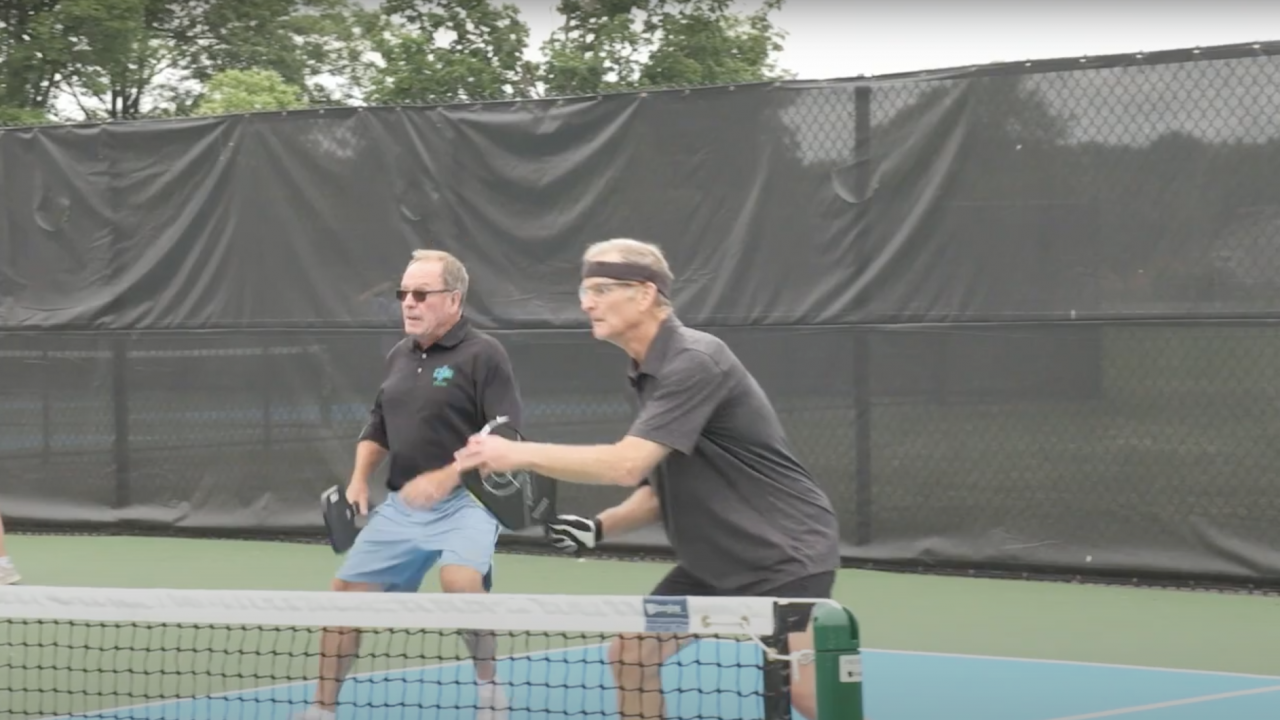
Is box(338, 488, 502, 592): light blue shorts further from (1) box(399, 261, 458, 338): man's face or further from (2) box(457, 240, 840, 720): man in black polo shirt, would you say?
(2) box(457, 240, 840, 720): man in black polo shirt

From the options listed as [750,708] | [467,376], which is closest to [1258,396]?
[750,708]

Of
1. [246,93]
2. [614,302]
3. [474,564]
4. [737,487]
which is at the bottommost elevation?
[474,564]

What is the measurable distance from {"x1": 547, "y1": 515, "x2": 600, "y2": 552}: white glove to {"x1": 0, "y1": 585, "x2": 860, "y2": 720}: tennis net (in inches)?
9.4

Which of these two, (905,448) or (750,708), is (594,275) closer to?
(750,708)

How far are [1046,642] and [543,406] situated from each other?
127 inches

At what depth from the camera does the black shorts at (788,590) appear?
348 cm

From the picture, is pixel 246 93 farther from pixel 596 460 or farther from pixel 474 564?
pixel 596 460

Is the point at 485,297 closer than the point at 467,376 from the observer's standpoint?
No

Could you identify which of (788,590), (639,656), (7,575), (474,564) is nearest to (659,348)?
(788,590)

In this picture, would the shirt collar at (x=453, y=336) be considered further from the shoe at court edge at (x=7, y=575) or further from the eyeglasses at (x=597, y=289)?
the shoe at court edge at (x=7, y=575)

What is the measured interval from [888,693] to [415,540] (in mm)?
1753

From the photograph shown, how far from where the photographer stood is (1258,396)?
7.43 meters

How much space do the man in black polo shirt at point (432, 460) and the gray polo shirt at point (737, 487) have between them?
117cm

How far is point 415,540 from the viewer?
5281 millimetres
